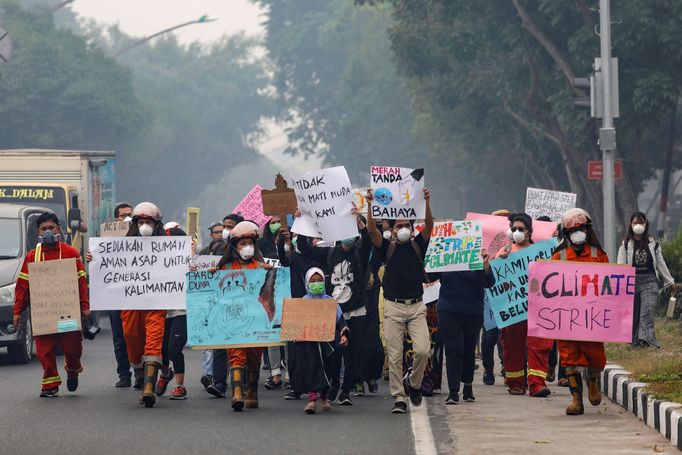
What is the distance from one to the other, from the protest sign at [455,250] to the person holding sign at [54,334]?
9.89 feet

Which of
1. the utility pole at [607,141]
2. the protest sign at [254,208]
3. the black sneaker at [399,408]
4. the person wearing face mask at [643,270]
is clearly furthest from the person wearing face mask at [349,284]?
the utility pole at [607,141]

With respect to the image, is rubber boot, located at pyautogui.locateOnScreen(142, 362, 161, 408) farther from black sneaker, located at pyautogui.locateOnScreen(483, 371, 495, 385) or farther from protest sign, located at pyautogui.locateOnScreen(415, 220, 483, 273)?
black sneaker, located at pyautogui.locateOnScreen(483, 371, 495, 385)

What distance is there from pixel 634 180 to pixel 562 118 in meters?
3.32

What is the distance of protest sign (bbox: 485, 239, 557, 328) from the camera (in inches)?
564

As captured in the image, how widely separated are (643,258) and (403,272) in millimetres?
5465

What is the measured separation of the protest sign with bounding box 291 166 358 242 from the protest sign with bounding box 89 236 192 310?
43.0 inches

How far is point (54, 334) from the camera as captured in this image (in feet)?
45.6

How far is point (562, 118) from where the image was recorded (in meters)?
31.9

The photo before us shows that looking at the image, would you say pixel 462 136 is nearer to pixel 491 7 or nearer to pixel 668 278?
pixel 491 7

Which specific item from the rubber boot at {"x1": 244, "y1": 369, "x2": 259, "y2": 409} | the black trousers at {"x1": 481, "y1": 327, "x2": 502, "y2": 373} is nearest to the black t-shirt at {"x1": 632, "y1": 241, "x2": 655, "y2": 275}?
the black trousers at {"x1": 481, "y1": 327, "x2": 502, "y2": 373}

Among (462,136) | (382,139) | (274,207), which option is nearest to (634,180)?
(462,136)

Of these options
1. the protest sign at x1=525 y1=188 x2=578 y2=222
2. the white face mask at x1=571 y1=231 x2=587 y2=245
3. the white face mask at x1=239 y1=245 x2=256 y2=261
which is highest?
the protest sign at x1=525 y1=188 x2=578 y2=222

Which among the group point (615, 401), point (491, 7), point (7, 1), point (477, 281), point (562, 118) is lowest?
point (615, 401)

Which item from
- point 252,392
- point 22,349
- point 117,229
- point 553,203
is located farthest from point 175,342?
point 553,203
